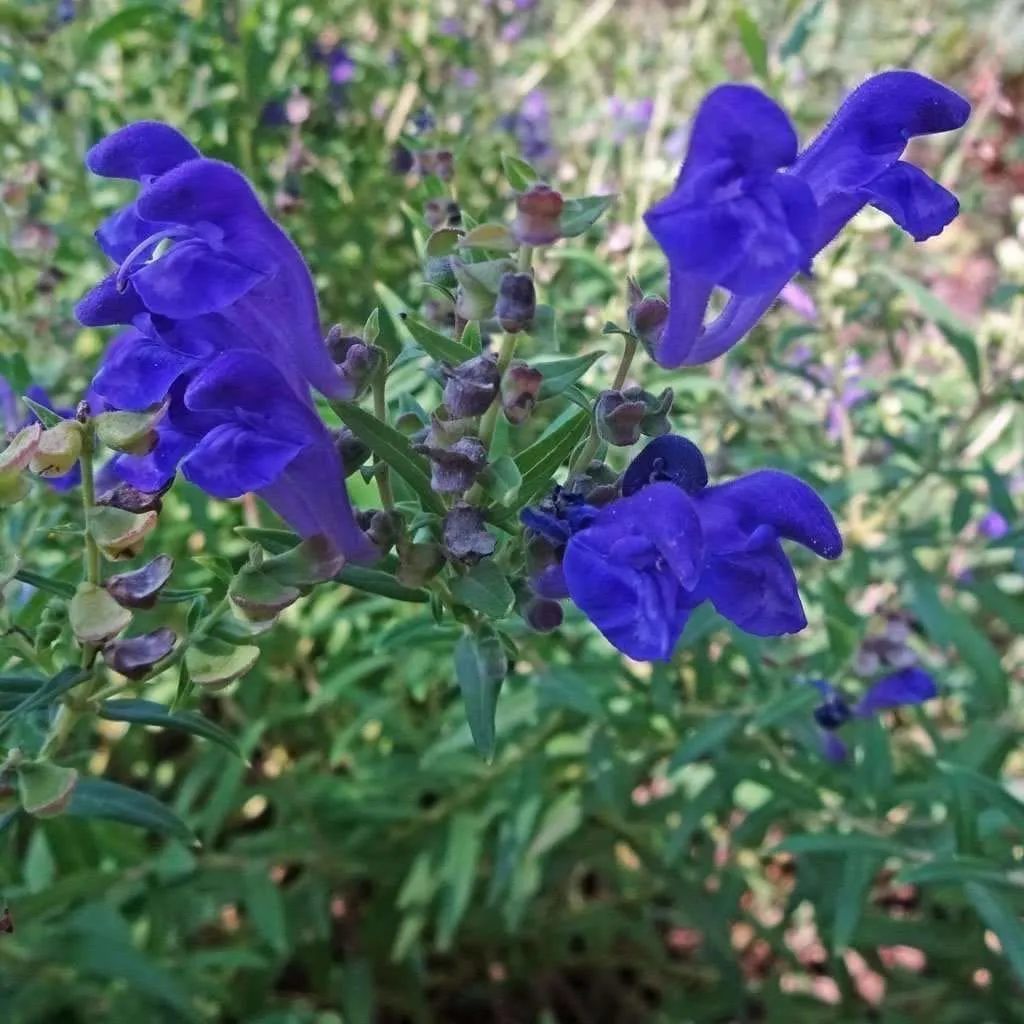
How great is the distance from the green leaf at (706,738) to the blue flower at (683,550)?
104 centimetres

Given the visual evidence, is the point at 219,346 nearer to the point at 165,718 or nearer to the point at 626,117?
the point at 165,718

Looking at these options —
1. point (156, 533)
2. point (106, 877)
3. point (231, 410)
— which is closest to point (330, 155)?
point (156, 533)

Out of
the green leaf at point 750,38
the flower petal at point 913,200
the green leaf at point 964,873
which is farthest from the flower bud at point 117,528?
the green leaf at point 750,38

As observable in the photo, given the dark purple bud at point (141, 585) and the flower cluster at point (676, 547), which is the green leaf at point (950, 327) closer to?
the flower cluster at point (676, 547)

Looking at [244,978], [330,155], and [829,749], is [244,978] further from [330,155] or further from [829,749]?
[330,155]

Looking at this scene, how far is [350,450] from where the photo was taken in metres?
1.33

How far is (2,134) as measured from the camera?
9.48ft

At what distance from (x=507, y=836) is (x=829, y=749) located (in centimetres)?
80

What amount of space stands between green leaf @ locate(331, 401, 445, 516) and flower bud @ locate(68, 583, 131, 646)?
319 mm

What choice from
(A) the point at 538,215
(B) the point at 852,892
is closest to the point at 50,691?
(A) the point at 538,215

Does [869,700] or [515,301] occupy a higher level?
[515,301]

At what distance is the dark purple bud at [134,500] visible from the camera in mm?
1279

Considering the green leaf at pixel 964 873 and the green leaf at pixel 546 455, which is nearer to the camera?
the green leaf at pixel 546 455

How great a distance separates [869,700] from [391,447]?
1.50 metres
